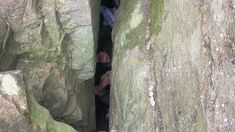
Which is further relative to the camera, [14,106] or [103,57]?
[103,57]

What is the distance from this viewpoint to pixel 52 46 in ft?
17.2

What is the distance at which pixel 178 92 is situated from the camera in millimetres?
4383

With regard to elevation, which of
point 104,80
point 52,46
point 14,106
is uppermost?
point 52,46

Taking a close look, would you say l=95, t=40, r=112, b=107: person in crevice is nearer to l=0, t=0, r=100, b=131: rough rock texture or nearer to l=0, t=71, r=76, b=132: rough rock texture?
l=0, t=0, r=100, b=131: rough rock texture

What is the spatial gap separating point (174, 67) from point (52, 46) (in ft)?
5.04

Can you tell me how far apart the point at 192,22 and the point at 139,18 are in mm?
1072

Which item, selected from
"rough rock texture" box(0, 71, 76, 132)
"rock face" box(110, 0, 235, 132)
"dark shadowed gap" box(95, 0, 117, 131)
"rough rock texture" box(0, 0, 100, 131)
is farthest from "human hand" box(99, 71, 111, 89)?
"rough rock texture" box(0, 71, 76, 132)

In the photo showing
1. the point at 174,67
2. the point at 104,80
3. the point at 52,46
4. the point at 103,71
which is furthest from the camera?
the point at 103,71

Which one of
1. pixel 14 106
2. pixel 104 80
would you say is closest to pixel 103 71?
pixel 104 80

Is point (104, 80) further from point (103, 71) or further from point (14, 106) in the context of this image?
point (14, 106)

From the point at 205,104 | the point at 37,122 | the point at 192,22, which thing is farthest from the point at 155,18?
the point at 37,122

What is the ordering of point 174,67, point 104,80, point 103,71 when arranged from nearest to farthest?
point 174,67
point 104,80
point 103,71

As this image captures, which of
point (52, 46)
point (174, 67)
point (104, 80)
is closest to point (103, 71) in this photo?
point (104, 80)

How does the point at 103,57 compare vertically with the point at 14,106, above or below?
above
